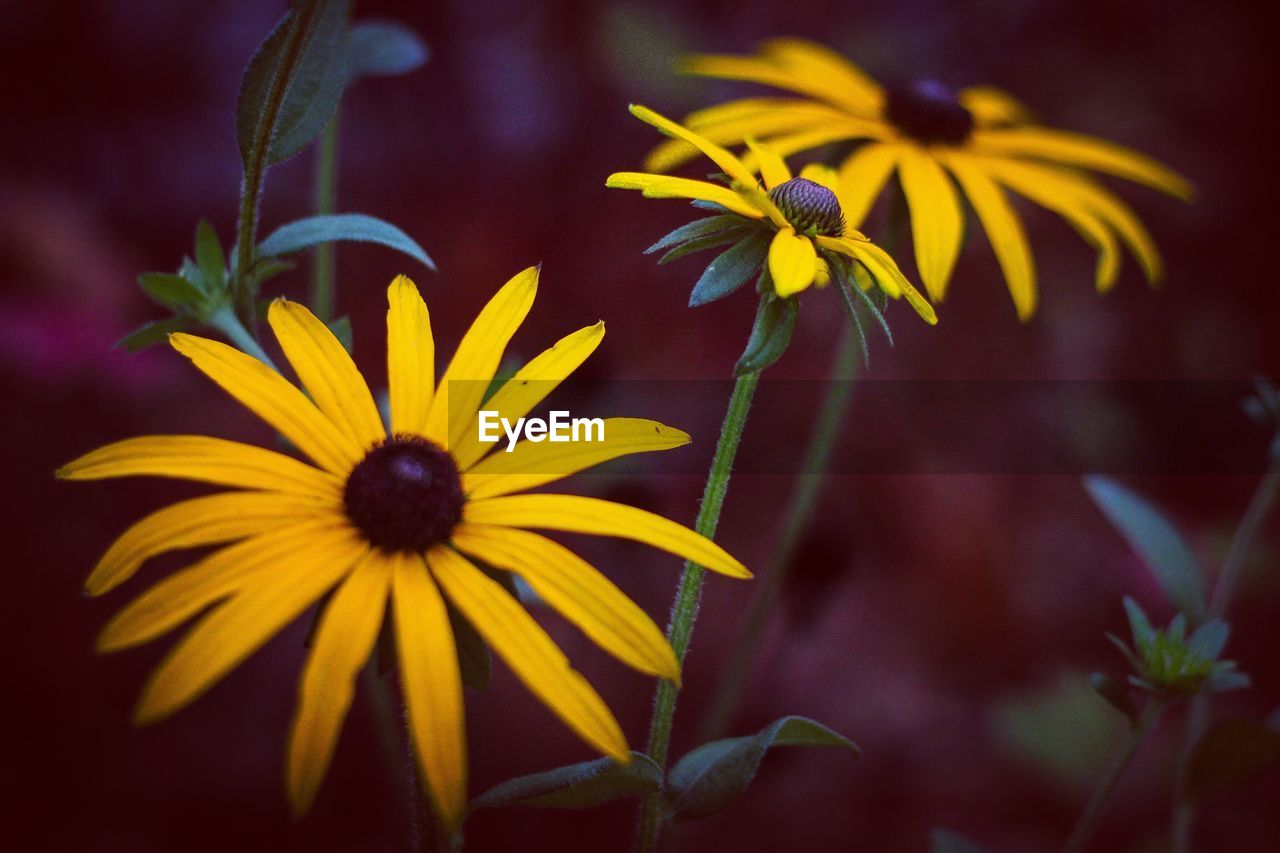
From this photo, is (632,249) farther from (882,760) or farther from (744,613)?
(882,760)

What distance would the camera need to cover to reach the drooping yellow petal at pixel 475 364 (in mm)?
785

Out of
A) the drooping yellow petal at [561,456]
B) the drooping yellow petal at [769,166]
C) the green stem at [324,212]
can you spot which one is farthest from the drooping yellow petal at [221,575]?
the green stem at [324,212]

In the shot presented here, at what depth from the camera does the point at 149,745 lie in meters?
1.63

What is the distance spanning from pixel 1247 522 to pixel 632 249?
133cm

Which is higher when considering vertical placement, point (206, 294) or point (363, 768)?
point (206, 294)

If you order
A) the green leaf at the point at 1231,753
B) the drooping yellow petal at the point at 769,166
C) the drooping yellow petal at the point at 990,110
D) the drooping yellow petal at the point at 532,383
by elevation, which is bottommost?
the green leaf at the point at 1231,753

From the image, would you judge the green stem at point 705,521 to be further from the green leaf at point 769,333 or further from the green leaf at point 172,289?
the green leaf at point 172,289

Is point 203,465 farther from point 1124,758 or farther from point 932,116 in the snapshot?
point 932,116

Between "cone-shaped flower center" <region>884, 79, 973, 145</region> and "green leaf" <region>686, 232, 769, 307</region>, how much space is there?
0.58m

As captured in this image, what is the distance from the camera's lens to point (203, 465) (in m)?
0.69

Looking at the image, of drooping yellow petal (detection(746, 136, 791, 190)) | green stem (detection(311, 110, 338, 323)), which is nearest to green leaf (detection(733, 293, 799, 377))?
drooping yellow petal (detection(746, 136, 791, 190))

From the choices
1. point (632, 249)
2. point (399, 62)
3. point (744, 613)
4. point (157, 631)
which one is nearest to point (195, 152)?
point (632, 249)

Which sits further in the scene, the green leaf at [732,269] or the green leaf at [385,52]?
the green leaf at [385,52]

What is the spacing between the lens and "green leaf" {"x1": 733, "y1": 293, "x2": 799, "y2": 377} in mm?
723
